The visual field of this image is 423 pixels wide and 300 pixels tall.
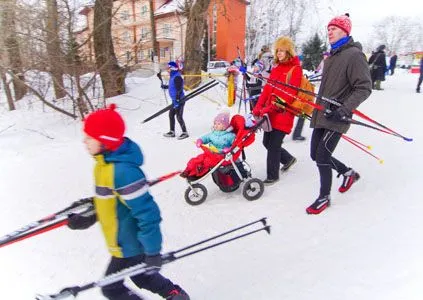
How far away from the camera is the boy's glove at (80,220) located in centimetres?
226

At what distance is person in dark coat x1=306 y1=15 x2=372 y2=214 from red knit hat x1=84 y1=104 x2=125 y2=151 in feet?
7.22

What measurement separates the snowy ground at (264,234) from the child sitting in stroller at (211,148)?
0.45 m

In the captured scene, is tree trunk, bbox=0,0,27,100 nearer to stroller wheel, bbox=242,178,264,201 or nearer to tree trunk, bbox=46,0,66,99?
tree trunk, bbox=46,0,66,99

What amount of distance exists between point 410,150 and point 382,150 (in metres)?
0.41

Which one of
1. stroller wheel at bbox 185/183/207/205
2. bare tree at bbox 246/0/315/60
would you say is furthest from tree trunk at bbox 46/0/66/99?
bare tree at bbox 246/0/315/60

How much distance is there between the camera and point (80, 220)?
227 centimetres

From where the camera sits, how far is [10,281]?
302cm

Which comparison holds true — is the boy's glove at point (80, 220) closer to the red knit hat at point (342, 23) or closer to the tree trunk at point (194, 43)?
the red knit hat at point (342, 23)

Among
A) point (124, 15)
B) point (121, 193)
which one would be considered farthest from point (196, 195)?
point (124, 15)

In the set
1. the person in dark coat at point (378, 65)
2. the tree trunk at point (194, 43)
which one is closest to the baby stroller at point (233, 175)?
the tree trunk at point (194, 43)

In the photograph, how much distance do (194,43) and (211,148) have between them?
27.9ft

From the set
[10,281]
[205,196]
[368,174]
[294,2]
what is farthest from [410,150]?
[294,2]

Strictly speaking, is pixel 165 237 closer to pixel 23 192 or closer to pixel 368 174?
pixel 23 192

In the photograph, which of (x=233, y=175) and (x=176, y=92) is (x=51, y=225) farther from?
(x=176, y=92)
